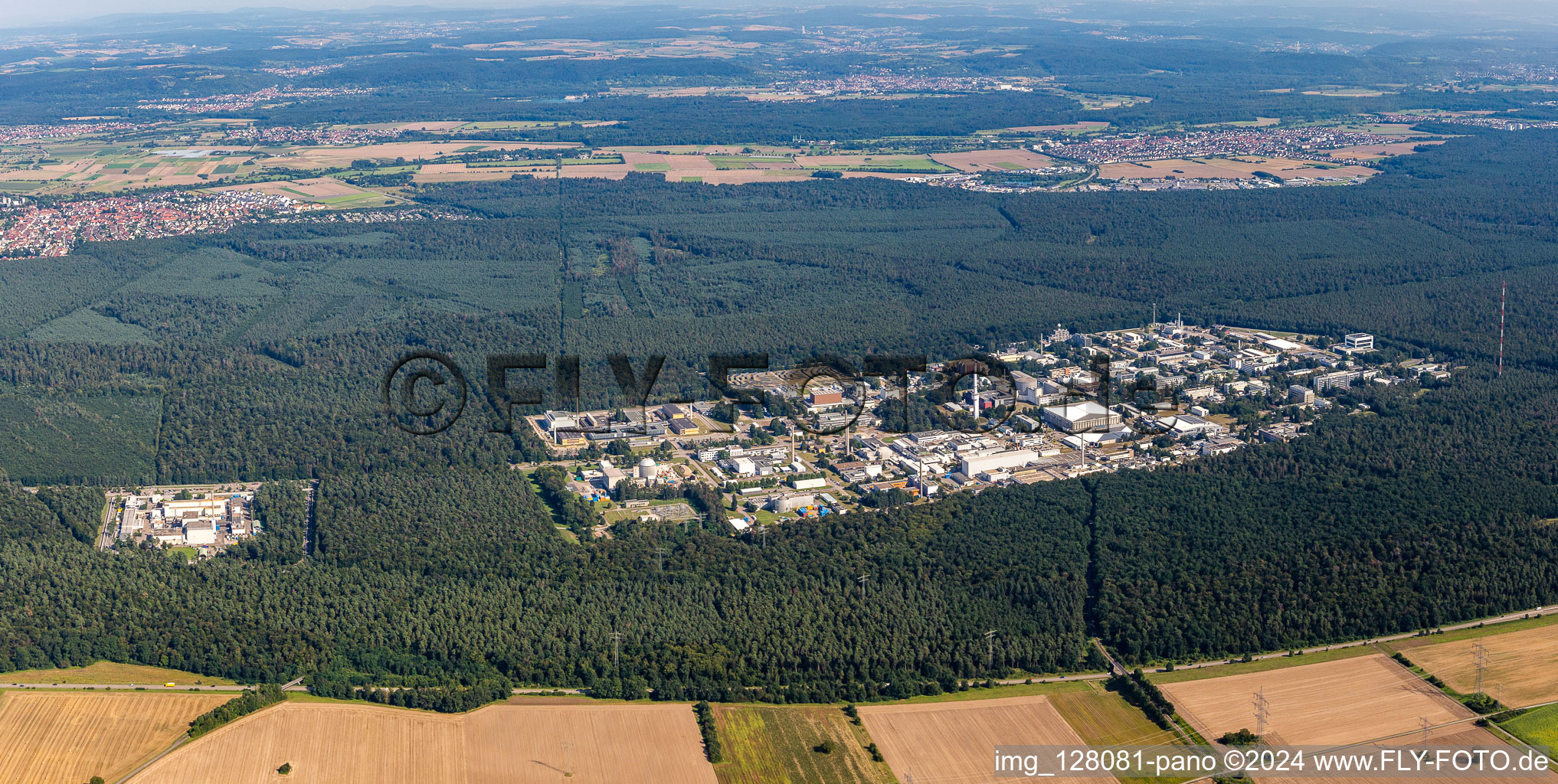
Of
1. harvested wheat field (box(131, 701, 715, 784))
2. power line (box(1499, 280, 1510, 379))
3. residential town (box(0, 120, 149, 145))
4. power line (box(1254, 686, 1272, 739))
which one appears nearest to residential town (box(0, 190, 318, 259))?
residential town (box(0, 120, 149, 145))

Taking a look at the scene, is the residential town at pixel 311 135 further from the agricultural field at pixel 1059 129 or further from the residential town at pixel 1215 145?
the residential town at pixel 1215 145

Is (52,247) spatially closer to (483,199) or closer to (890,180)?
(483,199)

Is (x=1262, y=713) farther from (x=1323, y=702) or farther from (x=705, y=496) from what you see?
(x=705, y=496)

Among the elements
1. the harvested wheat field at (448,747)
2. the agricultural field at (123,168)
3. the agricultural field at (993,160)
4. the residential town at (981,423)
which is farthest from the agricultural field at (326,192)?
the harvested wheat field at (448,747)

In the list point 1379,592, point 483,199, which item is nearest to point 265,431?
point 1379,592

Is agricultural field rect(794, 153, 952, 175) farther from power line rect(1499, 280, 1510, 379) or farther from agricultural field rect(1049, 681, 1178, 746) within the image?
agricultural field rect(1049, 681, 1178, 746)
